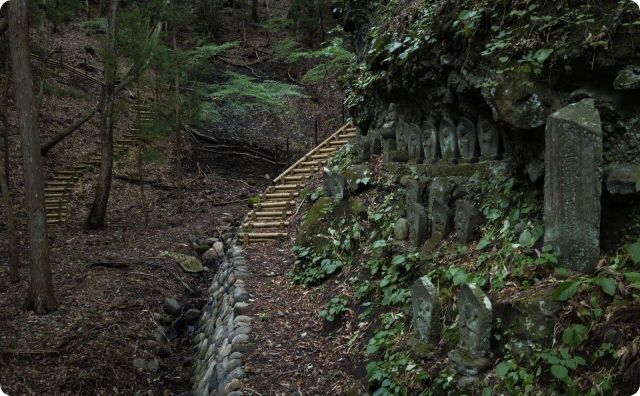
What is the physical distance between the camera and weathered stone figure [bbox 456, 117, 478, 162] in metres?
5.88

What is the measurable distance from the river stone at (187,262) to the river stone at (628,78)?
897cm

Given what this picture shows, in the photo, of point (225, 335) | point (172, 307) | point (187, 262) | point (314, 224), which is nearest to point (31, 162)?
point (172, 307)

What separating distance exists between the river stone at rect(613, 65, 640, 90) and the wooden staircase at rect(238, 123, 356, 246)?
7.21 m

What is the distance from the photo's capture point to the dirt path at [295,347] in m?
4.82

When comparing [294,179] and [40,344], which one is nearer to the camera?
[40,344]

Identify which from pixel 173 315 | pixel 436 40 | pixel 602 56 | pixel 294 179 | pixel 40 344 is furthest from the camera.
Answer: pixel 294 179

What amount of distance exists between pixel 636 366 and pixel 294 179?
10.5 metres

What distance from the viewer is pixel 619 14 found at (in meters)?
3.75

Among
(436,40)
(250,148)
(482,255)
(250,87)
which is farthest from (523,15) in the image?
(250,148)

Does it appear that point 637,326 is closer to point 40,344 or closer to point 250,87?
point 40,344

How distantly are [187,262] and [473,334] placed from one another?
26.7 feet

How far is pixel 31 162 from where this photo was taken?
7230 mm

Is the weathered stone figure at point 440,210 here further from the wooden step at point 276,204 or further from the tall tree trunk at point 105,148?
the tall tree trunk at point 105,148

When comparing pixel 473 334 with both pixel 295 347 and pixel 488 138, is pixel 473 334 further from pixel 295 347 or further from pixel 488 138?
pixel 488 138
